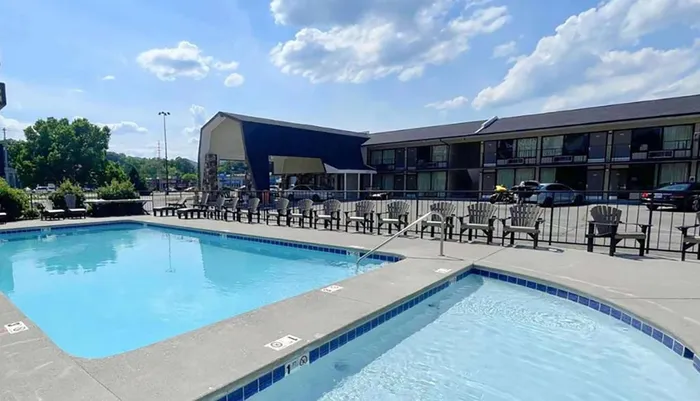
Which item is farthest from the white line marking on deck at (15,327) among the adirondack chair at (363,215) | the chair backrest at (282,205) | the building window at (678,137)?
the building window at (678,137)

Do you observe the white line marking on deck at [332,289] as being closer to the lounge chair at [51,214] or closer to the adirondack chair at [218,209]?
the adirondack chair at [218,209]

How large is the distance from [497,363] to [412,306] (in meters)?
1.21

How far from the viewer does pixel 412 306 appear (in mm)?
4254

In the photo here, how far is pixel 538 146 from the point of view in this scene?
2448 centimetres

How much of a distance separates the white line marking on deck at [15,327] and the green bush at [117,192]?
42.6ft

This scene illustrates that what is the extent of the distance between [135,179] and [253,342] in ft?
167

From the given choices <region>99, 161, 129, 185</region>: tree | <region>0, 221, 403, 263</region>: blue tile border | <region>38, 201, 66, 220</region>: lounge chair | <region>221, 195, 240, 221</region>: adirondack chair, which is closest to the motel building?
<region>221, 195, 240, 221</region>: adirondack chair

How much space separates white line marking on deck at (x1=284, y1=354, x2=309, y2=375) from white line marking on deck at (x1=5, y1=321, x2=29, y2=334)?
251cm

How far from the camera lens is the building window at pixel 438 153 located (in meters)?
28.8

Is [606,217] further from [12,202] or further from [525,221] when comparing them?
[12,202]

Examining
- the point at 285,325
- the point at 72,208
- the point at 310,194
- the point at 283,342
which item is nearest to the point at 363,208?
the point at 285,325

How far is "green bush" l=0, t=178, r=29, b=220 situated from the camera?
469 inches

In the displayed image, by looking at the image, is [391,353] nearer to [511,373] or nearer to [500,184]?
[511,373]

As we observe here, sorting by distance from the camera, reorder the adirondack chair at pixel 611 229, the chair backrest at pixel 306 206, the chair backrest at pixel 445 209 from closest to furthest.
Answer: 1. the adirondack chair at pixel 611 229
2. the chair backrest at pixel 445 209
3. the chair backrest at pixel 306 206
